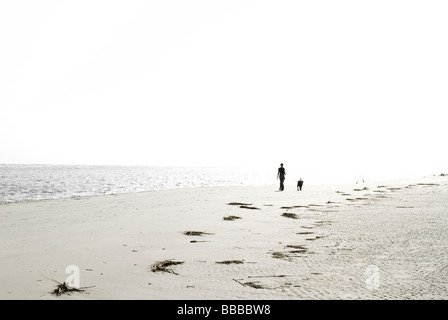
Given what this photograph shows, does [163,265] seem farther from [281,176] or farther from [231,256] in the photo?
[281,176]

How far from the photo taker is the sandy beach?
4719 mm

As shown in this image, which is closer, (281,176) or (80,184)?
(281,176)

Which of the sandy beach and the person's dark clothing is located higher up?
→ the person's dark clothing

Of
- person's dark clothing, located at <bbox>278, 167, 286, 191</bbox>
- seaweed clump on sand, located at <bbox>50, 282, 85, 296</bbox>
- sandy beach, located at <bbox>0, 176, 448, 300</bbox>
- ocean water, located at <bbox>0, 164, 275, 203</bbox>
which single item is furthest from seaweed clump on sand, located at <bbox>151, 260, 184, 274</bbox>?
ocean water, located at <bbox>0, 164, 275, 203</bbox>

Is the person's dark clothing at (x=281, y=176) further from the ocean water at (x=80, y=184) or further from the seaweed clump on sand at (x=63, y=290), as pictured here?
the seaweed clump on sand at (x=63, y=290)

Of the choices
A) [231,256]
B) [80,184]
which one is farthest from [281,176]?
[80,184]

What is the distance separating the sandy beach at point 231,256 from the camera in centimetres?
472

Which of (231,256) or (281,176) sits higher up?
(281,176)

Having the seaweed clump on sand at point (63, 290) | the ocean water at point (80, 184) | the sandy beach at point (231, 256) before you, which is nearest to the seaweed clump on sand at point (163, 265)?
the sandy beach at point (231, 256)

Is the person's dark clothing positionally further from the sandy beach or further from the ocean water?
the ocean water

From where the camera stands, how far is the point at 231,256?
21.9 ft
